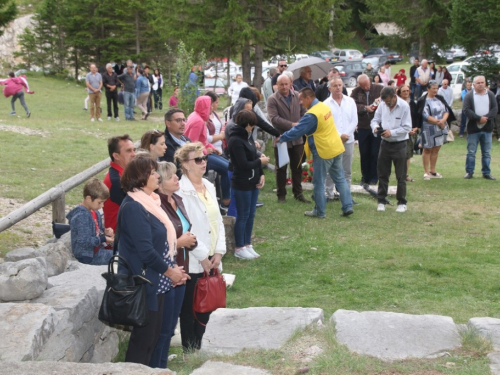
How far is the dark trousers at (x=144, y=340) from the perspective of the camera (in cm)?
454

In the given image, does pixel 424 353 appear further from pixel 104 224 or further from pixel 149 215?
pixel 104 224

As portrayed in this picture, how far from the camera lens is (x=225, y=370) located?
4.34 m

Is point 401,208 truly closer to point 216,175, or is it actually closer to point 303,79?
point 216,175

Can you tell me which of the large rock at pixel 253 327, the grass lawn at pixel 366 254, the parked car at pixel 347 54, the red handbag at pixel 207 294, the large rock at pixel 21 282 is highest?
the parked car at pixel 347 54

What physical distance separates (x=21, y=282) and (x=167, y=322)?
44.4 inches

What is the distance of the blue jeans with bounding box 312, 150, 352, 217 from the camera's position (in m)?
9.85

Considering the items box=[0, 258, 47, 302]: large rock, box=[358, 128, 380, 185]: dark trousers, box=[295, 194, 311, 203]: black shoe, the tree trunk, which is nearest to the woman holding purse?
box=[0, 258, 47, 302]: large rock

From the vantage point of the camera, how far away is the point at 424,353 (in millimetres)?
4613

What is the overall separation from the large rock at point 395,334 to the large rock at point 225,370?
2.53 feet

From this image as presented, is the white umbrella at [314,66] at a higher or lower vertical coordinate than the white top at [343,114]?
higher

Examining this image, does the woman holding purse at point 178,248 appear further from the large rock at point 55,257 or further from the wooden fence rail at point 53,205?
the wooden fence rail at point 53,205

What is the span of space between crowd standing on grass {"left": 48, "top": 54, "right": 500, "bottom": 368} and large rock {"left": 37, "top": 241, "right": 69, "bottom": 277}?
0.17 m

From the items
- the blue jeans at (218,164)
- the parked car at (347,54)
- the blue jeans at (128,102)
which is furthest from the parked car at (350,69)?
the blue jeans at (218,164)

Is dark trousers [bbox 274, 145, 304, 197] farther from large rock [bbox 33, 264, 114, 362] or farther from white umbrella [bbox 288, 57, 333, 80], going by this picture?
large rock [bbox 33, 264, 114, 362]
